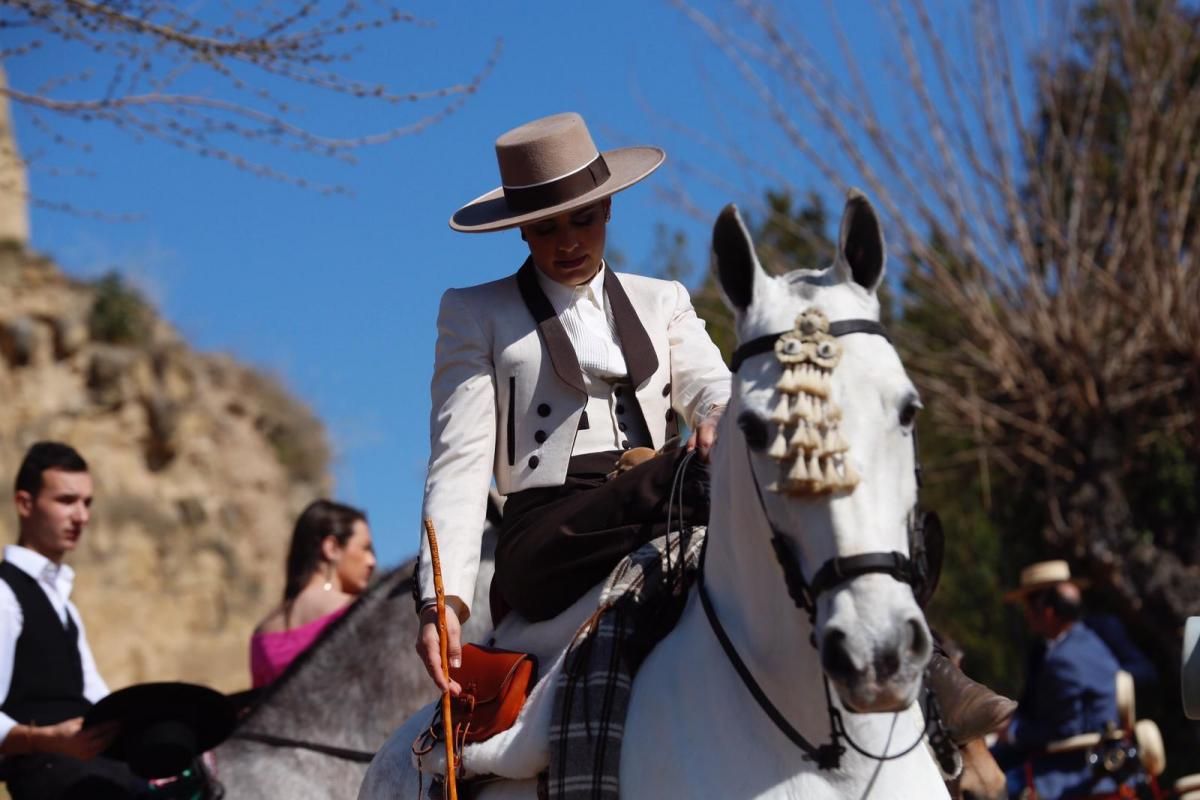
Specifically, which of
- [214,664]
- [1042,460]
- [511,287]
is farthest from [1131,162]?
[214,664]

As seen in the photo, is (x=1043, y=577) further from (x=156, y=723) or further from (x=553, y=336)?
(x=553, y=336)

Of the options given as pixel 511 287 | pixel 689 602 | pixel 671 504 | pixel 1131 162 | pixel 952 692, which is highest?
→ pixel 1131 162

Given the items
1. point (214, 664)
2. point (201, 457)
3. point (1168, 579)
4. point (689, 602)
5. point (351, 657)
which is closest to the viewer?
point (689, 602)

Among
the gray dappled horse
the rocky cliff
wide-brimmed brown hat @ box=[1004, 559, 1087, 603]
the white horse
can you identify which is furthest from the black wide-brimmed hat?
the rocky cliff

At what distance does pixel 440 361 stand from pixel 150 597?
17.4 m

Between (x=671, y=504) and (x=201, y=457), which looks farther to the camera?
(x=201, y=457)

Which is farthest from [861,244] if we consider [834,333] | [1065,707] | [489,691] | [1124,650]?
[1124,650]

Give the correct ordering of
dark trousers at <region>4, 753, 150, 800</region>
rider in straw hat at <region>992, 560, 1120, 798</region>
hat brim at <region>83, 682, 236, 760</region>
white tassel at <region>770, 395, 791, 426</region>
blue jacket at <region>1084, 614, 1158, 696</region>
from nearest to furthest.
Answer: white tassel at <region>770, 395, 791, 426</region> → hat brim at <region>83, 682, 236, 760</region> → dark trousers at <region>4, 753, 150, 800</region> → rider in straw hat at <region>992, 560, 1120, 798</region> → blue jacket at <region>1084, 614, 1158, 696</region>

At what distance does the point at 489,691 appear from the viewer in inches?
161

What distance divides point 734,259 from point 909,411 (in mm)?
526

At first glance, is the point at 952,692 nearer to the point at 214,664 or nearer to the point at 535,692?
the point at 535,692

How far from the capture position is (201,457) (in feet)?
74.6

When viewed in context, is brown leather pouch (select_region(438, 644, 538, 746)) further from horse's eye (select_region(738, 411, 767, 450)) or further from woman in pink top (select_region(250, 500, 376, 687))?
woman in pink top (select_region(250, 500, 376, 687))

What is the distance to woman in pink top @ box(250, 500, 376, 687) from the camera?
7949 millimetres
